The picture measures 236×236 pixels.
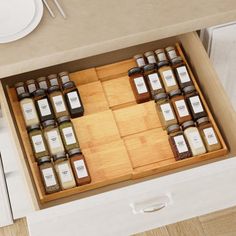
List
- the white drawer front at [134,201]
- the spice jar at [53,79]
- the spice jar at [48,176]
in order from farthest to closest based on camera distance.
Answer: the spice jar at [53,79]
the spice jar at [48,176]
the white drawer front at [134,201]

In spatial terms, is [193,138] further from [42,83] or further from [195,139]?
[42,83]

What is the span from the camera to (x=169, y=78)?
133 cm

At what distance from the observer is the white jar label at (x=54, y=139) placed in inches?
50.1

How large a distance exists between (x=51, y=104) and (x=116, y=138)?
172 millimetres

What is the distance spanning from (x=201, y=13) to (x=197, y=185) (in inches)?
13.5

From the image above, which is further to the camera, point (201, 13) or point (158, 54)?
point (158, 54)

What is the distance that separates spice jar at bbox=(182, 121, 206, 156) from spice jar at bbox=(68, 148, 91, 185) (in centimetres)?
24

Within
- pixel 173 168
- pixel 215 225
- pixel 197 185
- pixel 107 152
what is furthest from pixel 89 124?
pixel 215 225

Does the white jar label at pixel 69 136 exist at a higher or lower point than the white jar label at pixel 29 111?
lower

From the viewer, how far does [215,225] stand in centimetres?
167

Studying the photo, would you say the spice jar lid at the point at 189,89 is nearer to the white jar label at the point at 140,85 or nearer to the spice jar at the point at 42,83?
the white jar label at the point at 140,85

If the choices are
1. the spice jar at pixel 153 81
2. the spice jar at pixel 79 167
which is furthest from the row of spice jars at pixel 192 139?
the spice jar at pixel 79 167

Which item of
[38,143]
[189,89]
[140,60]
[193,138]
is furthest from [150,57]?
[38,143]

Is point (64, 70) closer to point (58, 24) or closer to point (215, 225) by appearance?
point (58, 24)
